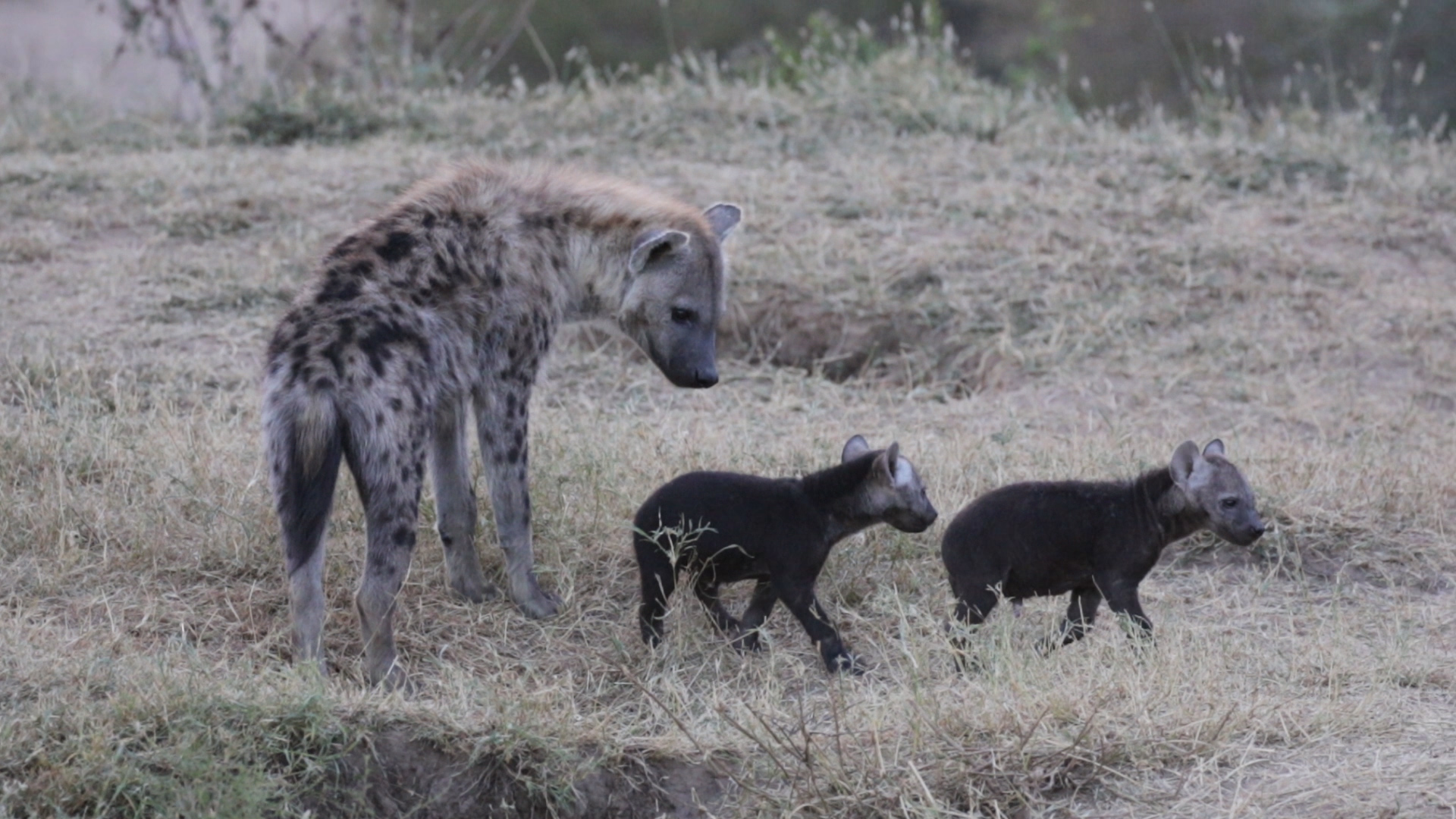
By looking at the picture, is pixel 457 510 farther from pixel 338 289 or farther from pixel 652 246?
pixel 652 246

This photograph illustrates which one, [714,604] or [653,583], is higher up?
[653,583]

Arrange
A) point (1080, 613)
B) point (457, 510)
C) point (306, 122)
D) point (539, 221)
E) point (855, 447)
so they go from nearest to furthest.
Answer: point (1080, 613)
point (855, 447)
point (457, 510)
point (539, 221)
point (306, 122)

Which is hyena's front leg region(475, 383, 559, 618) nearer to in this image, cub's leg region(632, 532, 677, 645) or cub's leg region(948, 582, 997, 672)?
cub's leg region(632, 532, 677, 645)

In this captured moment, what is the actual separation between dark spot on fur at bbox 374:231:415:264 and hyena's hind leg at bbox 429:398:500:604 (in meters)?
0.53

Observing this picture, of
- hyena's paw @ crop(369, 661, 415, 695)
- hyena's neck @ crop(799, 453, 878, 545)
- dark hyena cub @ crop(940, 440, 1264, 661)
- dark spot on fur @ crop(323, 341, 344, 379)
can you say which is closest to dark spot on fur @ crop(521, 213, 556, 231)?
dark spot on fur @ crop(323, 341, 344, 379)

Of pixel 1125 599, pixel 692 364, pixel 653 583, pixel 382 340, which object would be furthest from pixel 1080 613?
pixel 382 340

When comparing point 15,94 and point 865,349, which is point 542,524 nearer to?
point 865,349

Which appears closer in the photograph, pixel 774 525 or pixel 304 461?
pixel 304 461

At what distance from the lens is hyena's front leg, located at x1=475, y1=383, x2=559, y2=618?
515 cm

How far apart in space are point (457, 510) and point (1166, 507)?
2041 millimetres

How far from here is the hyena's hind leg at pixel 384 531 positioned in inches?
182

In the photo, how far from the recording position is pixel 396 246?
16.5 ft

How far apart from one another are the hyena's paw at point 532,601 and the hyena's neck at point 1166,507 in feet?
5.61

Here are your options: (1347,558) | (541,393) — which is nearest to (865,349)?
(541,393)
